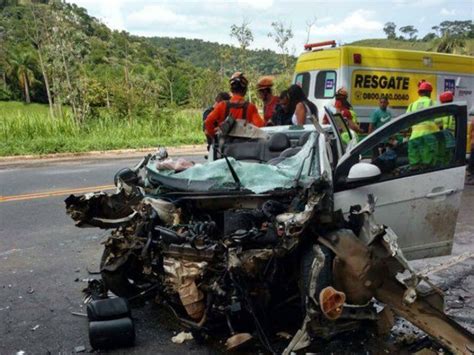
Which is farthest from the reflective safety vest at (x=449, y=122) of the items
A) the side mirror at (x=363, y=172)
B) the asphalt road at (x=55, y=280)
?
the asphalt road at (x=55, y=280)

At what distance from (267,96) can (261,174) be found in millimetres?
3921

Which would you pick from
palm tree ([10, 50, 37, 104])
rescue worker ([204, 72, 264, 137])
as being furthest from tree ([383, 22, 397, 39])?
rescue worker ([204, 72, 264, 137])

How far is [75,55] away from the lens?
2006 cm

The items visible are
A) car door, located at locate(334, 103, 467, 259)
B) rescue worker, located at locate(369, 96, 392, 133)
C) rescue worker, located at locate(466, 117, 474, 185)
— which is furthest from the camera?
rescue worker, located at locate(369, 96, 392, 133)

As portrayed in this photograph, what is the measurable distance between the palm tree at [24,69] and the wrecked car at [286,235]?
2496 inches

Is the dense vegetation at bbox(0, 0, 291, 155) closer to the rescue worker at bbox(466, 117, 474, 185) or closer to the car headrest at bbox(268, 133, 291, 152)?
the rescue worker at bbox(466, 117, 474, 185)

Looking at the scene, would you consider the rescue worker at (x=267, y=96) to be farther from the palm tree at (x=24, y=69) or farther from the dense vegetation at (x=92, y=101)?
the palm tree at (x=24, y=69)

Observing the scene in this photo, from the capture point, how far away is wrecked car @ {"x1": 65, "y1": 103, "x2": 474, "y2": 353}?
3.17 metres

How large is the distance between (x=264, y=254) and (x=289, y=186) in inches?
26.3

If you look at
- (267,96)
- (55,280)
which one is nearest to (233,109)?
(267,96)

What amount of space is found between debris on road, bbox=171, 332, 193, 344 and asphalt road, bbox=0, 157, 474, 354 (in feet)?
0.18

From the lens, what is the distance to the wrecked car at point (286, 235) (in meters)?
3.17

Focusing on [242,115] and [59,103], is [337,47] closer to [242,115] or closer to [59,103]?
[242,115]

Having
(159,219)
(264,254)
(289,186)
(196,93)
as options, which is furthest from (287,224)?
(196,93)
